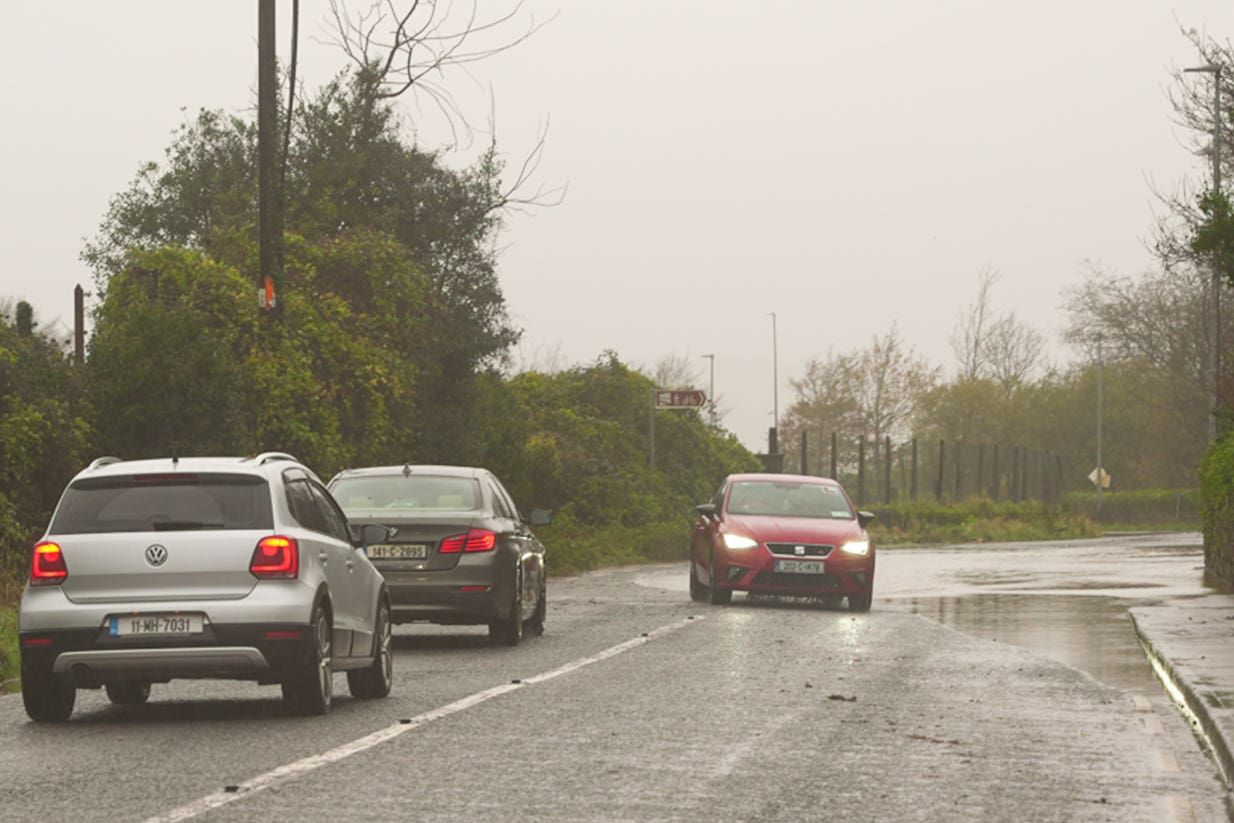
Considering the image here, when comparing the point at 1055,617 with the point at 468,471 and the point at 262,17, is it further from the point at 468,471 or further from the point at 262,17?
the point at 262,17

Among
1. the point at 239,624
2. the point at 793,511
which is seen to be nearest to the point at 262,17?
the point at 793,511

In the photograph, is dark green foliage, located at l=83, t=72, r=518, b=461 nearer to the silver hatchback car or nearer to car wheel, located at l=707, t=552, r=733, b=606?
car wheel, located at l=707, t=552, r=733, b=606

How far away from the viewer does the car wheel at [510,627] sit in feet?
59.6

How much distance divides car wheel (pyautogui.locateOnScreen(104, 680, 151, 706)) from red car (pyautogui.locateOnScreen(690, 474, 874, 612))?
12130 mm

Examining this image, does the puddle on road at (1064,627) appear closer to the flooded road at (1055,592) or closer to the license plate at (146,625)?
the flooded road at (1055,592)

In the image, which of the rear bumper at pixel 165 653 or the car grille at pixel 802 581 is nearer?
the rear bumper at pixel 165 653

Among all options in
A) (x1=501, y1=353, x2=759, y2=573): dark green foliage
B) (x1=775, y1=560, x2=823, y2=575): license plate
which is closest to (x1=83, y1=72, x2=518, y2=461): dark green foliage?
(x1=501, y1=353, x2=759, y2=573): dark green foliage

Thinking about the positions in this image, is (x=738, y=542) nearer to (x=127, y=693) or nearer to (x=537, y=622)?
(x=537, y=622)

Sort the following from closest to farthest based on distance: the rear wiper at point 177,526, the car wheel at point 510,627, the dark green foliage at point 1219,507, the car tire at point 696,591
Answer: the rear wiper at point 177,526
the car wheel at point 510,627
the car tire at point 696,591
the dark green foliage at point 1219,507

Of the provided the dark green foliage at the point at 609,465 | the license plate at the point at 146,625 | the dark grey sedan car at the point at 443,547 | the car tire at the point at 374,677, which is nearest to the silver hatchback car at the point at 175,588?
the license plate at the point at 146,625

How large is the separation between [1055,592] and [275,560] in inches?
746

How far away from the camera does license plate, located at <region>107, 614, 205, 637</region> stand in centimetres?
1154

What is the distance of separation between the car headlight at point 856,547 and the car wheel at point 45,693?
44.9 feet

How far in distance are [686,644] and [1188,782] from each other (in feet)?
28.8
